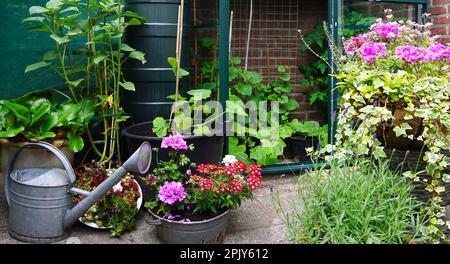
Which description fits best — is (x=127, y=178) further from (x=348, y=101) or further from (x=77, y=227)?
(x=348, y=101)

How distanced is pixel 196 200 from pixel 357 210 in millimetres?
707

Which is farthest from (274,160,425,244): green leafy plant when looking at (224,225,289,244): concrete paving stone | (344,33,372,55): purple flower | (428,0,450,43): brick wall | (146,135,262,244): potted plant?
(428,0,450,43): brick wall

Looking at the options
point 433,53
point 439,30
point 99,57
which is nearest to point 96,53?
point 99,57

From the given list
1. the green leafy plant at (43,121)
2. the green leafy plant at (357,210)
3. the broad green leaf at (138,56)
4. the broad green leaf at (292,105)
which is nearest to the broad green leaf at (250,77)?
the broad green leaf at (292,105)

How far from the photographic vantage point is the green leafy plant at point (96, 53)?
8.18ft

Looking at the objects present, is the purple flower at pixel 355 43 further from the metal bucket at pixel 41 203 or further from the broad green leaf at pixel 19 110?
the broad green leaf at pixel 19 110

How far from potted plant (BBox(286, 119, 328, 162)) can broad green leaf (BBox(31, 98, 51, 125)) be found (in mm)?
1982

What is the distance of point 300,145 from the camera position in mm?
3736

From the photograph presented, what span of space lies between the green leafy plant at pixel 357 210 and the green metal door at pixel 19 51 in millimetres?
1809

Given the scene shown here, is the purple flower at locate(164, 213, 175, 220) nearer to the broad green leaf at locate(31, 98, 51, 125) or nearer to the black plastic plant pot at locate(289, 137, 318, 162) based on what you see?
the broad green leaf at locate(31, 98, 51, 125)

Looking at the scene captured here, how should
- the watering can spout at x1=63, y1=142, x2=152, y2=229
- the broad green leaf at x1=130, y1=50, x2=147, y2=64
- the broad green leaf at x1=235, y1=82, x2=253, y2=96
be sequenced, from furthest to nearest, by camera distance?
the broad green leaf at x1=235, y1=82, x2=253, y2=96 < the broad green leaf at x1=130, y1=50, x2=147, y2=64 < the watering can spout at x1=63, y1=142, x2=152, y2=229

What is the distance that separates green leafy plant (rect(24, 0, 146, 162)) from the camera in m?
2.49

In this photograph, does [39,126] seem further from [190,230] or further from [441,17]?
[441,17]
